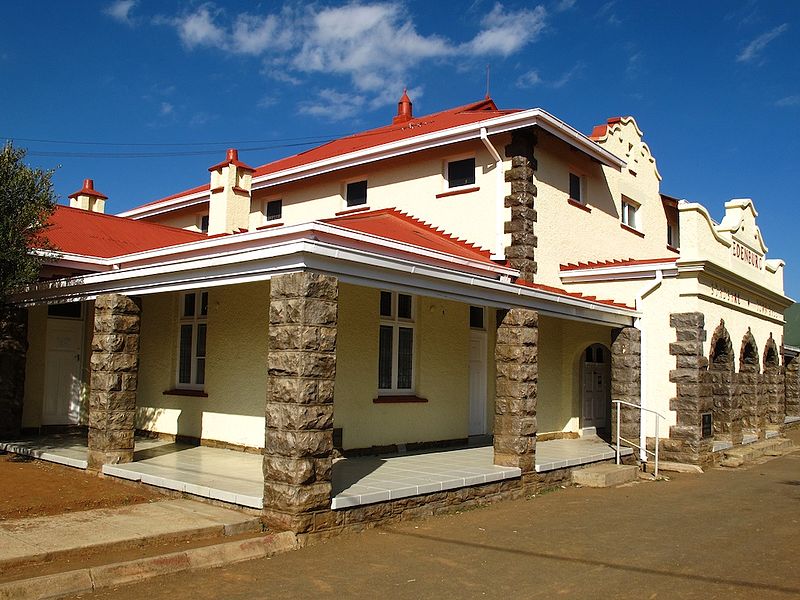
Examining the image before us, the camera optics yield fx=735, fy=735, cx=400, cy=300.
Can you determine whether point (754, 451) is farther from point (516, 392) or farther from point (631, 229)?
point (516, 392)

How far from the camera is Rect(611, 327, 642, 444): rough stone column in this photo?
1394cm

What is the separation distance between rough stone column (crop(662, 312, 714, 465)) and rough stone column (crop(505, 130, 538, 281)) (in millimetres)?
3027

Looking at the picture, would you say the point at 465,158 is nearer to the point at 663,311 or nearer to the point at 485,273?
the point at 485,273

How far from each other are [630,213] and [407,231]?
7430mm

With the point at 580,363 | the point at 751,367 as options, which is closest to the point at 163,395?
the point at 580,363

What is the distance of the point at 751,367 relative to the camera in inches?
690

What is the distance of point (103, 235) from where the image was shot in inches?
569

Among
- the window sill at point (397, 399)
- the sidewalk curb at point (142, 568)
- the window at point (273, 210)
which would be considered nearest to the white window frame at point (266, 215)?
the window at point (273, 210)

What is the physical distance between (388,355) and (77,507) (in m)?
5.54

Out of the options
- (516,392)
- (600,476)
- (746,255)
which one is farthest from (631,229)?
(516,392)

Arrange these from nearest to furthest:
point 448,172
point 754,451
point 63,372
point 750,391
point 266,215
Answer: point 63,372 < point 448,172 < point 754,451 < point 750,391 < point 266,215

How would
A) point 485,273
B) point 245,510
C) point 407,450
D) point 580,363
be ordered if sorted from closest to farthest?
1. point 245,510
2. point 407,450
3. point 485,273
4. point 580,363

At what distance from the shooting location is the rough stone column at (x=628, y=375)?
45.7 ft

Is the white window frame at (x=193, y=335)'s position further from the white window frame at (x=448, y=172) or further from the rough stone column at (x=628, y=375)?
the rough stone column at (x=628, y=375)
